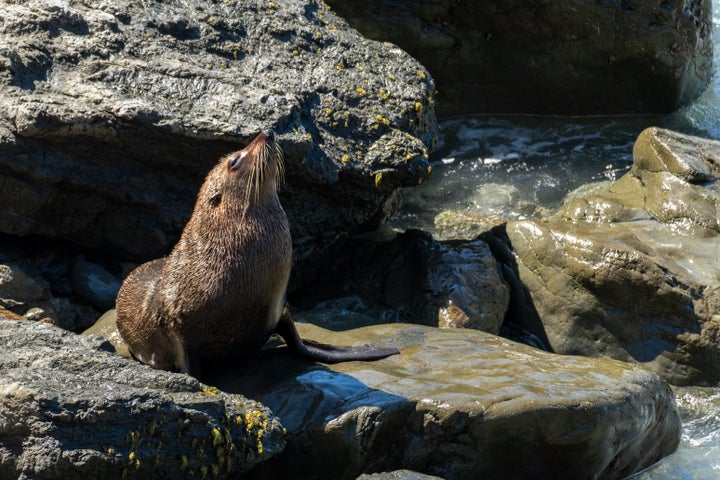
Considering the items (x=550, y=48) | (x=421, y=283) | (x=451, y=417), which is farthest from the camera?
(x=550, y=48)

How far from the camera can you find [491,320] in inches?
295

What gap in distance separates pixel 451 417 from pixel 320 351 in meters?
1.16

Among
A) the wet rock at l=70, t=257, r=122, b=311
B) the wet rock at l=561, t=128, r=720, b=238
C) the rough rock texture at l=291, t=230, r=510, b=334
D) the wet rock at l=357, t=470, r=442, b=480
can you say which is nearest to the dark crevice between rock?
the rough rock texture at l=291, t=230, r=510, b=334

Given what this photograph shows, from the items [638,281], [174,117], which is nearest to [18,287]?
[174,117]

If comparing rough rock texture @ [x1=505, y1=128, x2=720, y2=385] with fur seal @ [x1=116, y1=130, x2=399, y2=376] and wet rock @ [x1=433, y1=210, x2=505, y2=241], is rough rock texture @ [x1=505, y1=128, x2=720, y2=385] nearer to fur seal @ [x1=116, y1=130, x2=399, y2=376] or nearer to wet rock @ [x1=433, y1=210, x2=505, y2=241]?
wet rock @ [x1=433, y1=210, x2=505, y2=241]

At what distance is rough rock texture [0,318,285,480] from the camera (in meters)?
4.36

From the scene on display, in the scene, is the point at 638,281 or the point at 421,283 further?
the point at 421,283

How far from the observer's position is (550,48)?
1095cm

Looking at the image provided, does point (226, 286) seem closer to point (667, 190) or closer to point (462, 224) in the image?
point (462, 224)

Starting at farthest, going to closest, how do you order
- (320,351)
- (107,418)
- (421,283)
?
(421,283)
(320,351)
(107,418)

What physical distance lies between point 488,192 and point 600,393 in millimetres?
4650

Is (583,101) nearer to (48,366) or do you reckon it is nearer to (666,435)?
(666,435)

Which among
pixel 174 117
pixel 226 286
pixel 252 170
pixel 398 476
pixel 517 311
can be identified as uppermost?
pixel 174 117

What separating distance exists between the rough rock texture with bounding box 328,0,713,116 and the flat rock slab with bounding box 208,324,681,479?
5.88m
